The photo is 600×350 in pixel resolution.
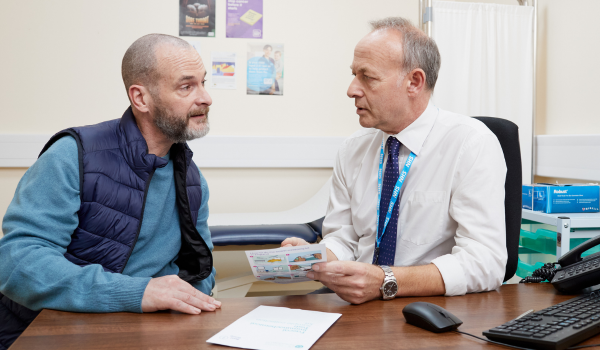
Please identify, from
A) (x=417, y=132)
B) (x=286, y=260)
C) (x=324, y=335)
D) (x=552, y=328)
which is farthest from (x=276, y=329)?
(x=417, y=132)

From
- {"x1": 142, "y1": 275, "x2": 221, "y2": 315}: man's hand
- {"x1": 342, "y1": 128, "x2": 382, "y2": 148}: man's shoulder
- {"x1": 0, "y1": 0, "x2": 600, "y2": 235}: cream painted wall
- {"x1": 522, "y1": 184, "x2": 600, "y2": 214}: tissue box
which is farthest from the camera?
{"x1": 0, "y1": 0, "x2": 600, "y2": 235}: cream painted wall

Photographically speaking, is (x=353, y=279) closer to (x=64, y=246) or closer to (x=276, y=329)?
(x=276, y=329)

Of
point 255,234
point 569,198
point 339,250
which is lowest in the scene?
point 255,234

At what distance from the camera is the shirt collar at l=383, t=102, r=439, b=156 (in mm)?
1428

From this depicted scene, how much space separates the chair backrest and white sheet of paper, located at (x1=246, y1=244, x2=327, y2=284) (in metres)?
0.68

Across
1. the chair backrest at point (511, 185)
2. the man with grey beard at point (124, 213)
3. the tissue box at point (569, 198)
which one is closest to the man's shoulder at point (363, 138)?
the chair backrest at point (511, 185)

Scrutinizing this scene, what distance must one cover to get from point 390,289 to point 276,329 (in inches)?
12.6

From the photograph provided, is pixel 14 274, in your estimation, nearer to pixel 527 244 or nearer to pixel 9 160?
pixel 527 244

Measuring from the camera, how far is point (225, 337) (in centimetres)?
81

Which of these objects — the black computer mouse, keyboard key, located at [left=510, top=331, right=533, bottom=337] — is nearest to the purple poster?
the black computer mouse

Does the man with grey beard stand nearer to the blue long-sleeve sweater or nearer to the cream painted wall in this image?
the blue long-sleeve sweater

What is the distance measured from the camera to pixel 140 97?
1416mm

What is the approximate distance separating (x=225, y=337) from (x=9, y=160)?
9.88 ft

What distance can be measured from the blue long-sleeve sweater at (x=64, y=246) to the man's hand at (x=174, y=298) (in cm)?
2
